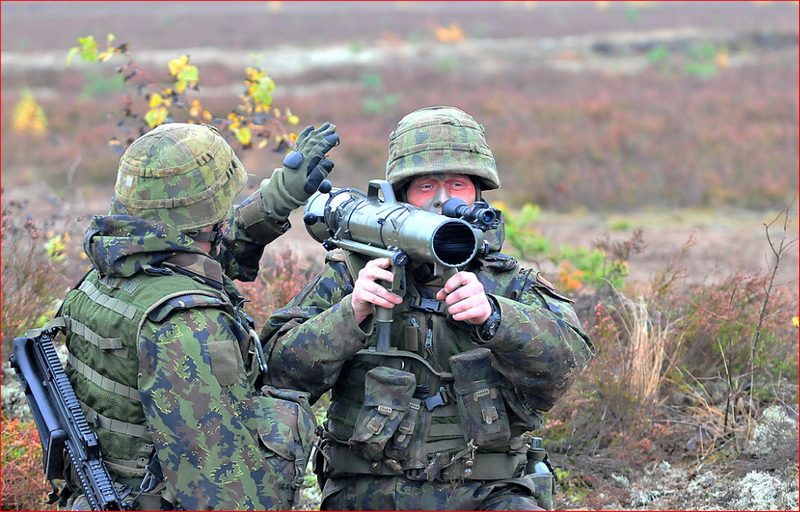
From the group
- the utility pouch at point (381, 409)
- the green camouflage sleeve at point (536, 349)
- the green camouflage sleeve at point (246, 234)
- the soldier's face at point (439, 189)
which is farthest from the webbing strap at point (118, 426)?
the soldier's face at point (439, 189)

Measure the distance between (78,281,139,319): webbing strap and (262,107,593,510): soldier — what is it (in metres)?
0.68

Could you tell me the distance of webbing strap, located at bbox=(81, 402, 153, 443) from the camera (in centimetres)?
251

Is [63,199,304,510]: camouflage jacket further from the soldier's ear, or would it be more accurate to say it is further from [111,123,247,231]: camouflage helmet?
the soldier's ear

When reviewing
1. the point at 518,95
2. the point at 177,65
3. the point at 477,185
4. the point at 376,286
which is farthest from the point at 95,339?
the point at 518,95

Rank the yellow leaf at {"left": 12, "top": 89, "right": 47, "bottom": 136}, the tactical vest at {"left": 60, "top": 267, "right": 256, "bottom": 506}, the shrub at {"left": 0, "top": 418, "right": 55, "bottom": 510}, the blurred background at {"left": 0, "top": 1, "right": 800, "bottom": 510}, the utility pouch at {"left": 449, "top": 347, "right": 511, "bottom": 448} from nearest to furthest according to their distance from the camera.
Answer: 1. the tactical vest at {"left": 60, "top": 267, "right": 256, "bottom": 506}
2. the utility pouch at {"left": 449, "top": 347, "right": 511, "bottom": 448}
3. the shrub at {"left": 0, "top": 418, "right": 55, "bottom": 510}
4. the blurred background at {"left": 0, "top": 1, "right": 800, "bottom": 510}
5. the yellow leaf at {"left": 12, "top": 89, "right": 47, "bottom": 136}

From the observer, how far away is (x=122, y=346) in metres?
2.46

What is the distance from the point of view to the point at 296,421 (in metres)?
2.61

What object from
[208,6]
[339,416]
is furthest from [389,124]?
[208,6]

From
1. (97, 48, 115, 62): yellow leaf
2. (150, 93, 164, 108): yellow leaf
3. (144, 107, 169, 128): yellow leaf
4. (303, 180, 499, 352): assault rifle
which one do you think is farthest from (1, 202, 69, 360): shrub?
(303, 180, 499, 352): assault rifle

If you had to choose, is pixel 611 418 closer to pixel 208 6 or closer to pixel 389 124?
pixel 389 124

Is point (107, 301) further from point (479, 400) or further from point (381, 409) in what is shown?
point (479, 400)

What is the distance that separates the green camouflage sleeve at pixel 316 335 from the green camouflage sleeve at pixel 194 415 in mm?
531

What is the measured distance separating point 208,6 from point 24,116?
3179 cm

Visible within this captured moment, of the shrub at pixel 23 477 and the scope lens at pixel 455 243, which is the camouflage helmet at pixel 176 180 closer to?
the scope lens at pixel 455 243
